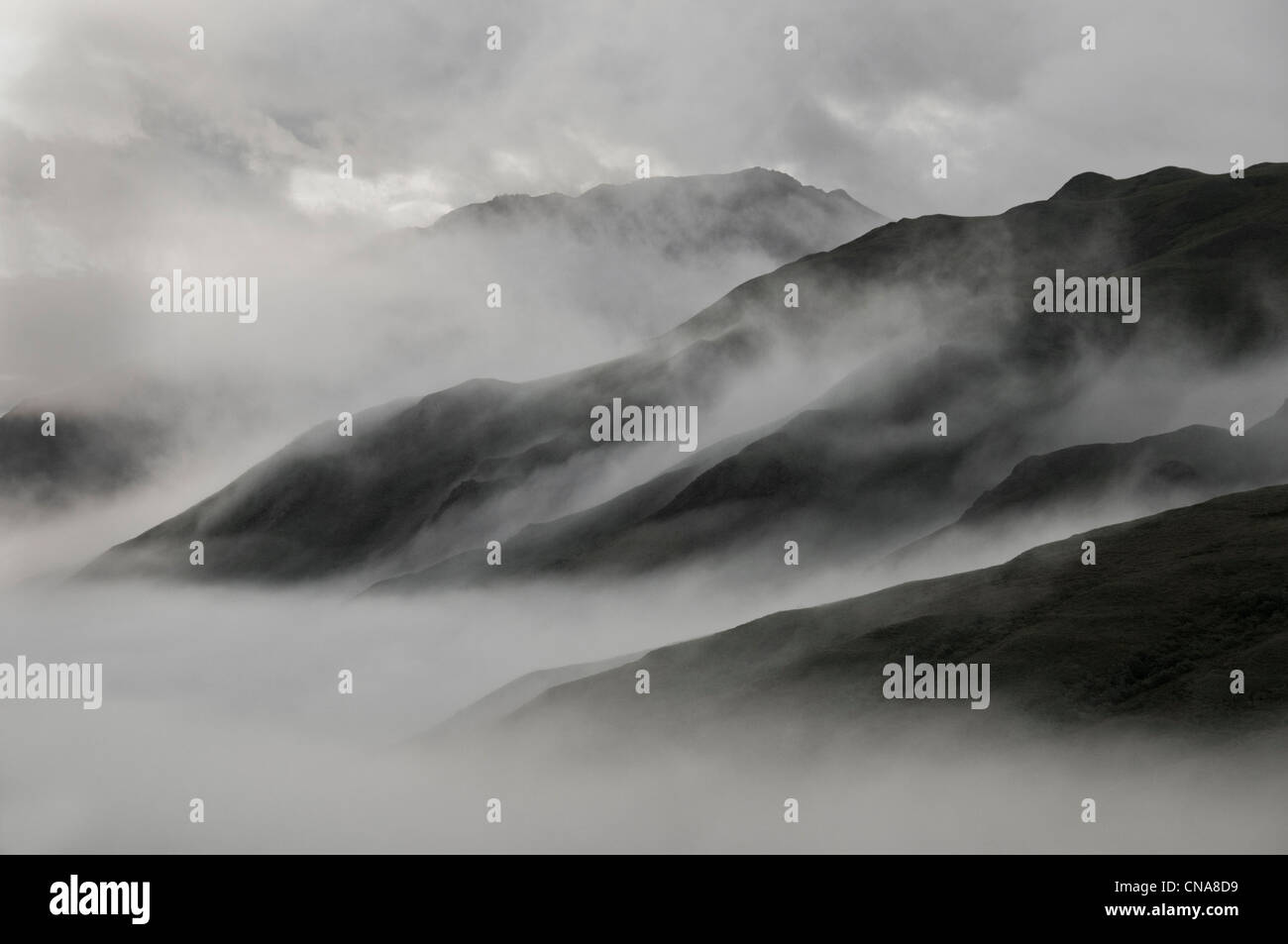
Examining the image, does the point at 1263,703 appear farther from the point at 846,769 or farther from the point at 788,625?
the point at 788,625

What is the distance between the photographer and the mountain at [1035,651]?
114 m

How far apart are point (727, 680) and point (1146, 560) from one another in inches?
1991

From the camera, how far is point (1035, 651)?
123875mm

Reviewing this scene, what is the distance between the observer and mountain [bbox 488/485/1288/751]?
114438 millimetres

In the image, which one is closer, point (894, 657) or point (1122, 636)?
point (1122, 636)

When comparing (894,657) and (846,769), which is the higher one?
(894,657)

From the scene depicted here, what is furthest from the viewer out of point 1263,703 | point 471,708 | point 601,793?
point 471,708

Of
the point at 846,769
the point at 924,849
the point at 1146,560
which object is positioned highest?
the point at 1146,560

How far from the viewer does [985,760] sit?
371 feet
